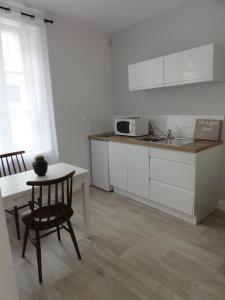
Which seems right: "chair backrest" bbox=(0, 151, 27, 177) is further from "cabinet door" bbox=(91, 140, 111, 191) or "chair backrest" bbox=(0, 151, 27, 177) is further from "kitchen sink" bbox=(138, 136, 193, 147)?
"kitchen sink" bbox=(138, 136, 193, 147)

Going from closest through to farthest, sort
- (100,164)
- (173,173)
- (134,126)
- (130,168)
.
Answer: (173,173), (130,168), (134,126), (100,164)

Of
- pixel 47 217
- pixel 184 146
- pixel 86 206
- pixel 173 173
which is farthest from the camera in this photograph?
pixel 173 173

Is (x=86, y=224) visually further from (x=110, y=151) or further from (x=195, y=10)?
(x=195, y=10)

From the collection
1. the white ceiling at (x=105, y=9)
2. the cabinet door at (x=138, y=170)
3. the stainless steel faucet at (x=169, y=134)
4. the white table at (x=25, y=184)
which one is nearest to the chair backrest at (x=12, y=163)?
the white table at (x=25, y=184)

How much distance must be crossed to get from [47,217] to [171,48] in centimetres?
262

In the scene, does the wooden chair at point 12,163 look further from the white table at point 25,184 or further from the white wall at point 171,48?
the white wall at point 171,48

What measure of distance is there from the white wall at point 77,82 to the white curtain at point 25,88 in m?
0.23

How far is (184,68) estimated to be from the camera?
2.50 meters

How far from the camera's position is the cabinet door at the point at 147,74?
9.03 ft

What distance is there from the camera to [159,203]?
2.74 metres

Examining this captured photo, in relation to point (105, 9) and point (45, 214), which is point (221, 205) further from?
point (105, 9)

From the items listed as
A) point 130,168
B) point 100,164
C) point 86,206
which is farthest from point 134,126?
point 86,206

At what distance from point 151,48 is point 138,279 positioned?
9.62 ft

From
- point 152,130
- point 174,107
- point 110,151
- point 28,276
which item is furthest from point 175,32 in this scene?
point 28,276
